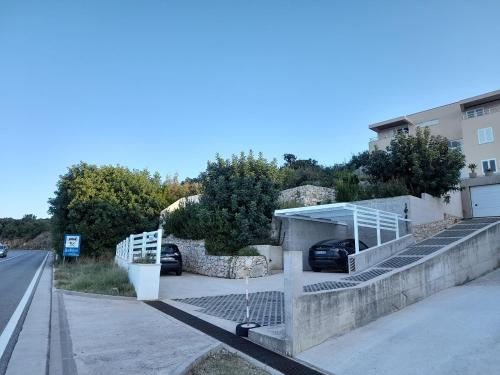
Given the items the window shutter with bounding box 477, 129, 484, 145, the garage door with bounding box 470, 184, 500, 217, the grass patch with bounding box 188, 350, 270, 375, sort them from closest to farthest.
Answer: the grass patch with bounding box 188, 350, 270, 375
the garage door with bounding box 470, 184, 500, 217
the window shutter with bounding box 477, 129, 484, 145

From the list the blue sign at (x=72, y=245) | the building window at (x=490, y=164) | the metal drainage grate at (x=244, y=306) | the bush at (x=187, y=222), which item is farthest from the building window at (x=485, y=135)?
the blue sign at (x=72, y=245)

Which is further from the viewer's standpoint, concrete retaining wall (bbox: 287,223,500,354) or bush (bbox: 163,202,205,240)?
bush (bbox: 163,202,205,240)

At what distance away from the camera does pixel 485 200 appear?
Answer: 22172 millimetres

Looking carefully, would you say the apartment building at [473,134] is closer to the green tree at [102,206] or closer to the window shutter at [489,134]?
the window shutter at [489,134]

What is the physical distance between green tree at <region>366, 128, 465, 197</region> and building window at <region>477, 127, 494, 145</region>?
48.2ft

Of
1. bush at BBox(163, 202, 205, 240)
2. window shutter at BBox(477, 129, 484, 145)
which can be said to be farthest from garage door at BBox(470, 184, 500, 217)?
bush at BBox(163, 202, 205, 240)

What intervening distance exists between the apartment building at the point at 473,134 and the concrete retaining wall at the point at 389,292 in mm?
10386

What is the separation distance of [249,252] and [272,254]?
4.30 ft

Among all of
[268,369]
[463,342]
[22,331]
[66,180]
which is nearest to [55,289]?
[22,331]

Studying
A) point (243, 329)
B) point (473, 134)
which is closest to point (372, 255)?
point (243, 329)

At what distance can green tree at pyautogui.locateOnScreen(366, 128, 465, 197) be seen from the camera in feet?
62.4

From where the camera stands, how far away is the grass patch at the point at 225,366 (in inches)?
203

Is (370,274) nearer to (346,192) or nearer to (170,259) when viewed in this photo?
(170,259)

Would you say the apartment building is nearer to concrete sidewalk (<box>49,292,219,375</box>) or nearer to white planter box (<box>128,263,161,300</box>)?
white planter box (<box>128,263,161,300</box>)
